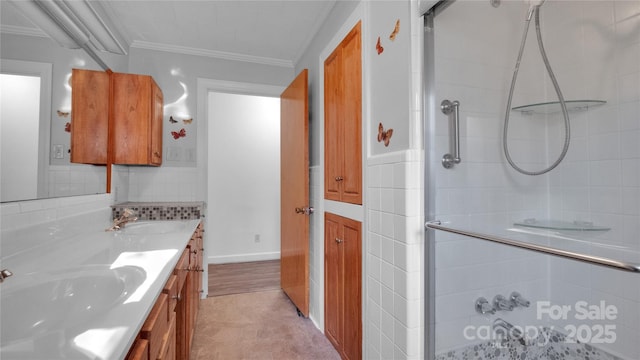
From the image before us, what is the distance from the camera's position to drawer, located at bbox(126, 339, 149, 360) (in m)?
0.67

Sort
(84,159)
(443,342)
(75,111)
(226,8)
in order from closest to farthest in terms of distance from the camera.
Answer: (443,342) → (75,111) → (84,159) → (226,8)

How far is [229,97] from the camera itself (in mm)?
4008

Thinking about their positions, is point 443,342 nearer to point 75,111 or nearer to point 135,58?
point 75,111

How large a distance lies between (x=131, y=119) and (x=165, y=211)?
78 centimetres

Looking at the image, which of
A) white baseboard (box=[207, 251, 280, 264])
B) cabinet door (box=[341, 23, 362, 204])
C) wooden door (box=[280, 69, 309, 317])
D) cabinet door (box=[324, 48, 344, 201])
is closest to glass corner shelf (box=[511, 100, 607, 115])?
cabinet door (box=[341, 23, 362, 204])

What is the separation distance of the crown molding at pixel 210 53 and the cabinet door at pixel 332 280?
5.98ft

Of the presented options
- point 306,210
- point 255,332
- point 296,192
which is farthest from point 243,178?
point 255,332

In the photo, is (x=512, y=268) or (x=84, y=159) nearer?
(x=512, y=268)

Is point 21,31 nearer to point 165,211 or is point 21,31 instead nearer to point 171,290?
point 171,290

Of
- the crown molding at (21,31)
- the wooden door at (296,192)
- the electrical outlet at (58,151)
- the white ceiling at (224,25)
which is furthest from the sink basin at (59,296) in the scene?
the white ceiling at (224,25)

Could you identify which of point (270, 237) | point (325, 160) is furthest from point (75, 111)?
point (270, 237)

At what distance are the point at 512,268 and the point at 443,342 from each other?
0.47m

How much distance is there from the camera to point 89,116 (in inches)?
72.1

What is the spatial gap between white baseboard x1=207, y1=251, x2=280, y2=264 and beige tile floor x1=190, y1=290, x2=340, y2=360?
1.20 m
